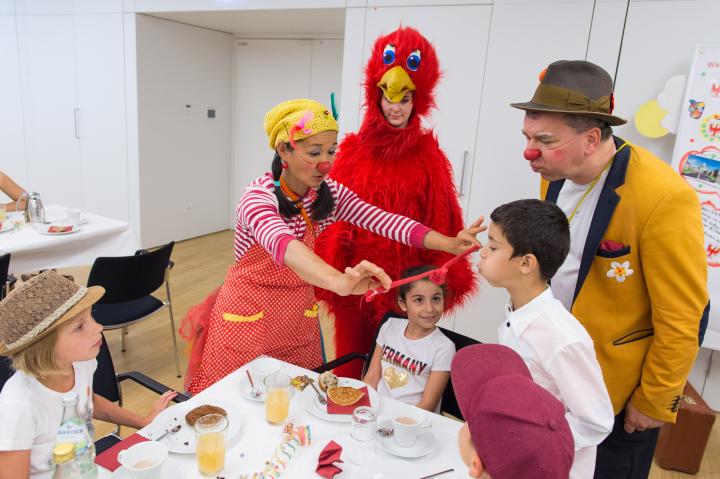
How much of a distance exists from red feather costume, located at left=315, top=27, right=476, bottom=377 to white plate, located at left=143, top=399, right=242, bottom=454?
0.79m

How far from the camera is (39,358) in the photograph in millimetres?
1268

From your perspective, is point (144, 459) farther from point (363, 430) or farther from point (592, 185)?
point (592, 185)

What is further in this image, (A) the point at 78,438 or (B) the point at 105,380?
(B) the point at 105,380

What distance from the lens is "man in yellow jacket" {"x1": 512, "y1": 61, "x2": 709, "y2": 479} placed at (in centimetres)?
134

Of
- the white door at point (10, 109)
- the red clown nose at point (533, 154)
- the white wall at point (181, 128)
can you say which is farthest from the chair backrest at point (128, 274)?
the white door at point (10, 109)

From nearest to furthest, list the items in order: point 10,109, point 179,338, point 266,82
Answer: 1. point 179,338
2. point 266,82
3. point 10,109

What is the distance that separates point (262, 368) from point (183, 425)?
0.29 m

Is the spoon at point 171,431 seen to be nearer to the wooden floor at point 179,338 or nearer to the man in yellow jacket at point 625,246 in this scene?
the man in yellow jacket at point 625,246

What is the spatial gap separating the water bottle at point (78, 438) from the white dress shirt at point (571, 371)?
1033 millimetres

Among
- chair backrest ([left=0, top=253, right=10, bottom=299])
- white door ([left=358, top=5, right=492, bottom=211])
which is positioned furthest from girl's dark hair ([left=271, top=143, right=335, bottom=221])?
white door ([left=358, top=5, right=492, bottom=211])

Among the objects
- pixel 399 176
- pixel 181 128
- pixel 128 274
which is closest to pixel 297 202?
pixel 399 176

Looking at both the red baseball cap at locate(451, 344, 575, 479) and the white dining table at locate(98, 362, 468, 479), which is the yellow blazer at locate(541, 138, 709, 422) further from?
the red baseball cap at locate(451, 344, 575, 479)

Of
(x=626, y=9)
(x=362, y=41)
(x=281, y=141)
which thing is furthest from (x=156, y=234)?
(x=626, y=9)

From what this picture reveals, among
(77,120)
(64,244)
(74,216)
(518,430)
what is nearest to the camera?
(518,430)
